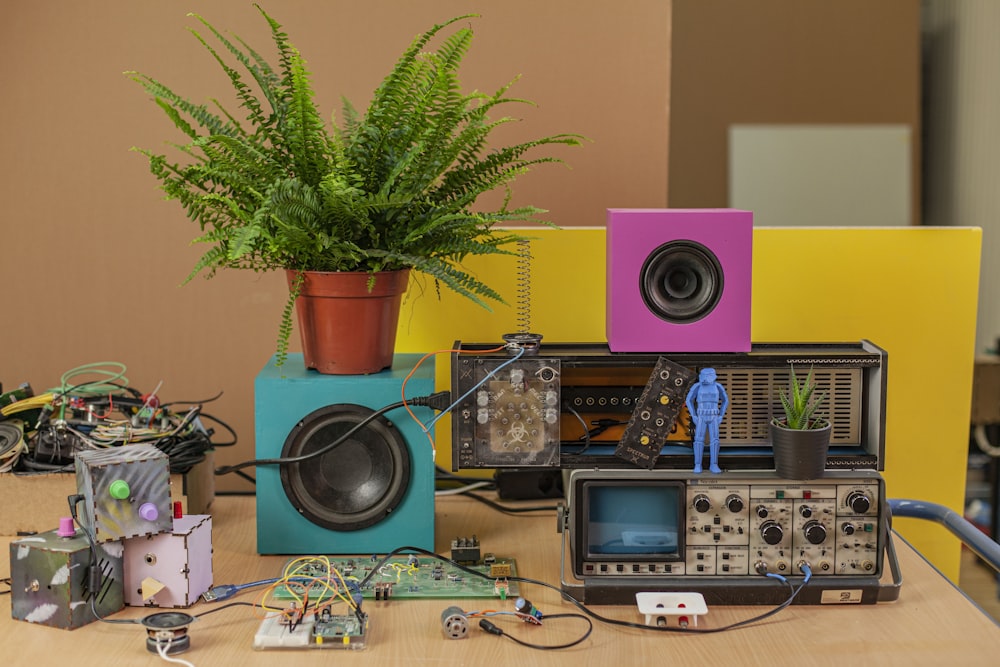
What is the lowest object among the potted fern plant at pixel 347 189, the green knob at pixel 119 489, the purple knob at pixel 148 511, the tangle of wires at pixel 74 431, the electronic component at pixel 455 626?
the electronic component at pixel 455 626

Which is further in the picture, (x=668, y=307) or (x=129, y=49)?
(x=129, y=49)

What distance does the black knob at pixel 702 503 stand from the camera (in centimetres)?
137

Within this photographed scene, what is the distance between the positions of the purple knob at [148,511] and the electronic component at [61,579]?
2.4 inches

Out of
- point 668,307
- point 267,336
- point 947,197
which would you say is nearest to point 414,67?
point 668,307

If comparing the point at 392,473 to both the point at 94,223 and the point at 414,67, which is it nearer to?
the point at 414,67

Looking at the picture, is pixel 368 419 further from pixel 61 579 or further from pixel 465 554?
pixel 61 579

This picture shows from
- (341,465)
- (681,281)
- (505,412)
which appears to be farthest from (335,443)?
(681,281)

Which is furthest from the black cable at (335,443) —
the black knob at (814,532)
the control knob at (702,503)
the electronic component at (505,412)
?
the black knob at (814,532)

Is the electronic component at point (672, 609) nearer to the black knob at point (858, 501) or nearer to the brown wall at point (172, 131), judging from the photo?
the black knob at point (858, 501)

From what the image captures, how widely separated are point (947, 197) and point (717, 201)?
108cm

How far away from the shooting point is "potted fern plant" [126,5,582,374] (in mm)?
1420

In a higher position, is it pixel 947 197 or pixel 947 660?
pixel 947 197

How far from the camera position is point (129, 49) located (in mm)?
1968

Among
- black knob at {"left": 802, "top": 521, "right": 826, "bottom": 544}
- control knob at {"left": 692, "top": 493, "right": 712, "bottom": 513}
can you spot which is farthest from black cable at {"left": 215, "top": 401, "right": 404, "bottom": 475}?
black knob at {"left": 802, "top": 521, "right": 826, "bottom": 544}
